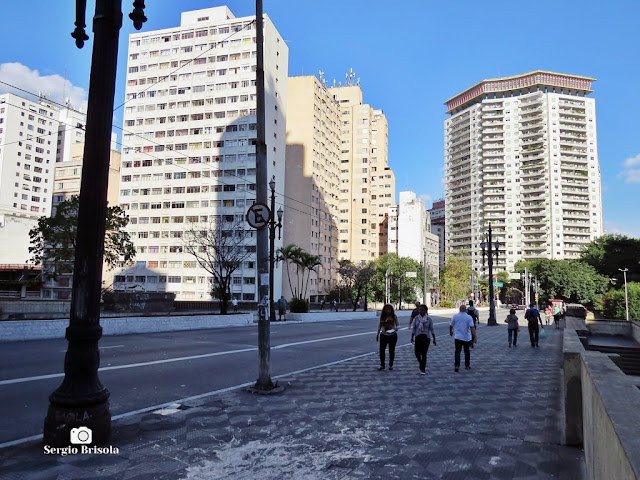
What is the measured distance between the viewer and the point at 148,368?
9.75 m

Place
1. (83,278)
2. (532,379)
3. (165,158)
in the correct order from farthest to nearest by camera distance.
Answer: (165,158)
(532,379)
(83,278)

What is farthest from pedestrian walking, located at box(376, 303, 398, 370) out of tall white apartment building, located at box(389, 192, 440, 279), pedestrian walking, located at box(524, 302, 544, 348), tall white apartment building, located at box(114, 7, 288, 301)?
tall white apartment building, located at box(389, 192, 440, 279)

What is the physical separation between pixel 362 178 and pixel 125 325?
9990cm

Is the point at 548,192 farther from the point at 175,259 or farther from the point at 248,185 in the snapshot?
the point at 175,259

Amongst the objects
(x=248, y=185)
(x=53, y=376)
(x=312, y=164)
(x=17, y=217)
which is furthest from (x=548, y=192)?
(x=53, y=376)

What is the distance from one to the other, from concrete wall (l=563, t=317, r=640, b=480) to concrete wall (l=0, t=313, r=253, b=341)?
16456 millimetres

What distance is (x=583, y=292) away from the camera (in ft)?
255

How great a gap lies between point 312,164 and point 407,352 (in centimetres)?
7753

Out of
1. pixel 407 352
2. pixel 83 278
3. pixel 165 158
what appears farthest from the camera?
pixel 165 158

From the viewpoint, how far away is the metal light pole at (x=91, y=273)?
15.2ft

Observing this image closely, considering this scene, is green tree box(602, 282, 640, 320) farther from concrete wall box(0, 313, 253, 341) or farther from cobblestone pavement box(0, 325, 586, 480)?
cobblestone pavement box(0, 325, 586, 480)

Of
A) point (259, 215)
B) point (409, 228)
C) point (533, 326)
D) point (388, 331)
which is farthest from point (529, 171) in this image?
point (259, 215)

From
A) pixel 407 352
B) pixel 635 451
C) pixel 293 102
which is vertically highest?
pixel 293 102

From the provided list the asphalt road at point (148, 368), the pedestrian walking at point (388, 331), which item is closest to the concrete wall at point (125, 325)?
the asphalt road at point (148, 368)
